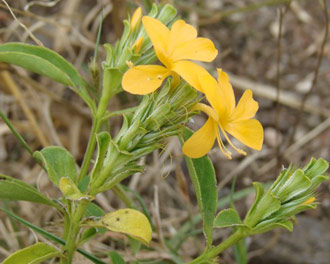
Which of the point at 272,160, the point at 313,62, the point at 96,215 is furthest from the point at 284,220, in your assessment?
the point at 313,62

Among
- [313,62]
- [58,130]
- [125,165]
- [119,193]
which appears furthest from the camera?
[313,62]

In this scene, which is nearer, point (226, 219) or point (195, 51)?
point (195, 51)

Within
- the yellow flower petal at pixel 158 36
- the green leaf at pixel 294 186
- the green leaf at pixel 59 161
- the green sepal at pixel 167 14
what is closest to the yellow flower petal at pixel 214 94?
the yellow flower petal at pixel 158 36

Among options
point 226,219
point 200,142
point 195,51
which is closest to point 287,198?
point 226,219

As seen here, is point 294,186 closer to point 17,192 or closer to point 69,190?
point 69,190

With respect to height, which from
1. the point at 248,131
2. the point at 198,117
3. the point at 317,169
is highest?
the point at 248,131

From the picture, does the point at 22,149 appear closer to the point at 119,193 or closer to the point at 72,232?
the point at 119,193

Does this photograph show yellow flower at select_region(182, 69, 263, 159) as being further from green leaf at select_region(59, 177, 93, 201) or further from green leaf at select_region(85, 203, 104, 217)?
green leaf at select_region(85, 203, 104, 217)
